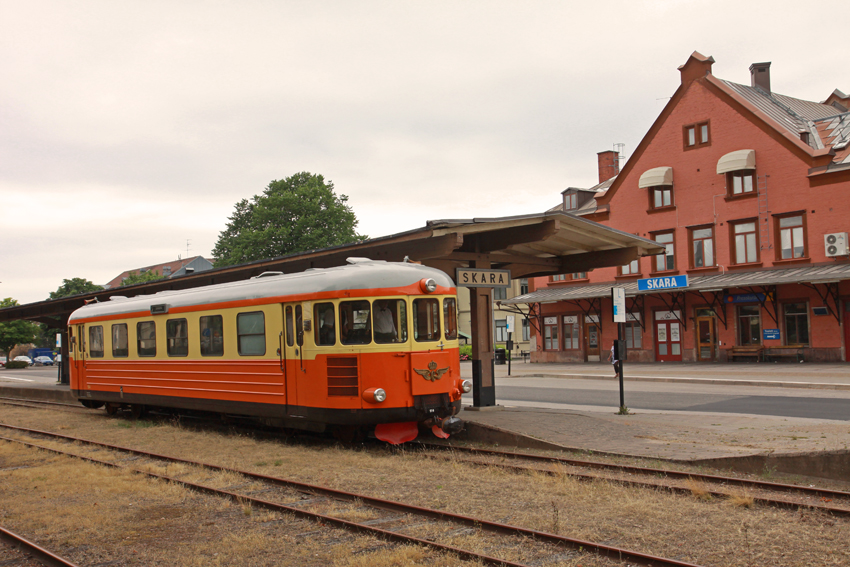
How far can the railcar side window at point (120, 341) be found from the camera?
1669 centimetres

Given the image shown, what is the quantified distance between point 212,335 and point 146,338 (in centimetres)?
285

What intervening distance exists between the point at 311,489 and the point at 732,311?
28.9 meters

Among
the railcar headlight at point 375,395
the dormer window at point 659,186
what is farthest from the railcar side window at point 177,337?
the dormer window at point 659,186

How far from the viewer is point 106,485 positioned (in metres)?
9.57

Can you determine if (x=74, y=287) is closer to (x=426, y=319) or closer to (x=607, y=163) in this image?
(x=607, y=163)

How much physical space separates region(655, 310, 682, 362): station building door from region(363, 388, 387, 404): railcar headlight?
1085 inches

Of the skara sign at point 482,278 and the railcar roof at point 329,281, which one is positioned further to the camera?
the skara sign at point 482,278

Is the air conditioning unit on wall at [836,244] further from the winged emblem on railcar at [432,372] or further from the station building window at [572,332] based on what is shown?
the winged emblem on railcar at [432,372]

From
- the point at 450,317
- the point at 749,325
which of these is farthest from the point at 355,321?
the point at 749,325

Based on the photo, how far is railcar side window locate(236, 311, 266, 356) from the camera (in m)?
12.7

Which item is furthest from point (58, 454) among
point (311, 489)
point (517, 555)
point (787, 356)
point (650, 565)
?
point (787, 356)

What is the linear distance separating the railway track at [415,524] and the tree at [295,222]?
46092 millimetres

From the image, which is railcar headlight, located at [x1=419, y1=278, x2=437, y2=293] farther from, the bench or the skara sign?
the bench

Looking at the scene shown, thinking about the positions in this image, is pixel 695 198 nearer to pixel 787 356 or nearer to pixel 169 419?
pixel 787 356
